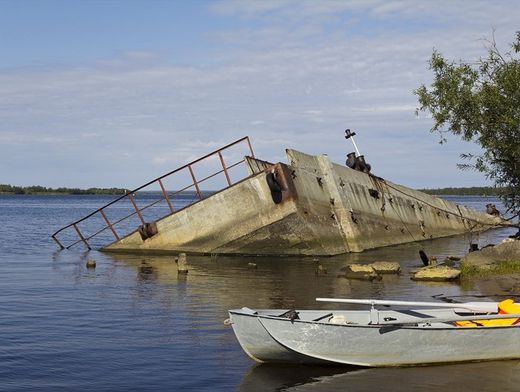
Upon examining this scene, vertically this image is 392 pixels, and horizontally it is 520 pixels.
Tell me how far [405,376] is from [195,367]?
333 cm

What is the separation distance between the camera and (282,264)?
2683 cm

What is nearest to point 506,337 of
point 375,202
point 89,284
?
point 89,284

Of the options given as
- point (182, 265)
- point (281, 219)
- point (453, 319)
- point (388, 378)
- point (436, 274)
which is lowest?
point (388, 378)

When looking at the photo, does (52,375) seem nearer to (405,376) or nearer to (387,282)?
(405,376)

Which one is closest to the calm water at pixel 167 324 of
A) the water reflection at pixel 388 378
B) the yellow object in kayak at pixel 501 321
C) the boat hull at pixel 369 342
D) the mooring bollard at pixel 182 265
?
the water reflection at pixel 388 378

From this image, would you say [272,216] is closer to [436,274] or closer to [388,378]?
[436,274]

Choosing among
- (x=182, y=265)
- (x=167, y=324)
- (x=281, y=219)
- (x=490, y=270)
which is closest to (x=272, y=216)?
(x=281, y=219)

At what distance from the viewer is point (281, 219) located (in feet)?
90.8

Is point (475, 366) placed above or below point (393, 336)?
below

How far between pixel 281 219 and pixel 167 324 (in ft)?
41.7

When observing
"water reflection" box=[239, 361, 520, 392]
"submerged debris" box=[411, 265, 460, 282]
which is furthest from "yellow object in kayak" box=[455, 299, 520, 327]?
"submerged debris" box=[411, 265, 460, 282]

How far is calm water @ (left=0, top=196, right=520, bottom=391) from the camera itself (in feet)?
35.7

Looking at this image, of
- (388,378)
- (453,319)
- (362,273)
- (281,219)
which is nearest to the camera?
(388,378)

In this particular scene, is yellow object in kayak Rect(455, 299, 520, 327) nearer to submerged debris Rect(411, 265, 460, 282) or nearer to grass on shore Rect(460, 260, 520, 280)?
submerged debris Rect(411, 265, 460, 282)
